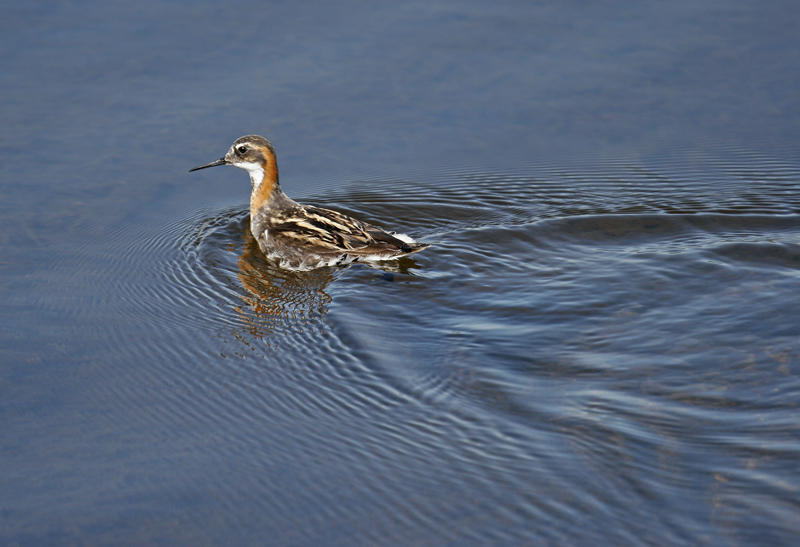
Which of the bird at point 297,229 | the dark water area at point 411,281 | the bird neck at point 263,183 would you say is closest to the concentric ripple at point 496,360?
the dark water area at point 411,281

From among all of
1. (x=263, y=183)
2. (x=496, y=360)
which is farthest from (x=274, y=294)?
(x=496, y=360)

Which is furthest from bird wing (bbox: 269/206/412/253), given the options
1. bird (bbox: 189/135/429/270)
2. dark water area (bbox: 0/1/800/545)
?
dark water area (bbox: 0/1/800/545)

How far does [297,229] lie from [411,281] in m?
1.60

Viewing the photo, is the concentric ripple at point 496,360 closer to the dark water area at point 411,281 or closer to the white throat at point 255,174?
the dark water area at point 411,281

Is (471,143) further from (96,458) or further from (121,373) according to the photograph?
(96,458)

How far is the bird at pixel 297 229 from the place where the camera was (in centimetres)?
955

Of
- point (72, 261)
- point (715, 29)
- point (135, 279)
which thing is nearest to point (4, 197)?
point (72, 261)

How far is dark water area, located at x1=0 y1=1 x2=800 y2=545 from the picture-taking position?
5.76 metres

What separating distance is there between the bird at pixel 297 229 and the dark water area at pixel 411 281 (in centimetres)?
26

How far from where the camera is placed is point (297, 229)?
998 cm

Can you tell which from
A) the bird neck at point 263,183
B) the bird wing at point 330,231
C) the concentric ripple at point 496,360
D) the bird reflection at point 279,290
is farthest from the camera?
the bird neck at point 263,183

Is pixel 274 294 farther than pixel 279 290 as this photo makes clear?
No

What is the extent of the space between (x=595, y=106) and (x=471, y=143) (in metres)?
1.70

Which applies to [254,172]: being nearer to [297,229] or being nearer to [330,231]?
[297,229]
